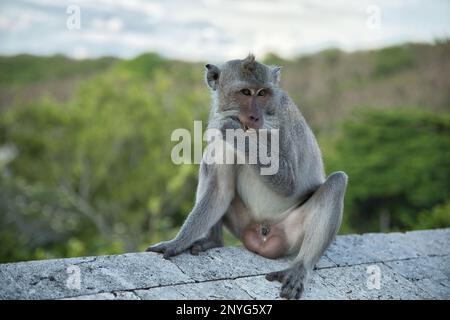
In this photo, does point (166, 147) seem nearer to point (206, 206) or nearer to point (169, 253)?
point (206, 206)

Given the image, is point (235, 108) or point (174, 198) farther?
point (174, 198)

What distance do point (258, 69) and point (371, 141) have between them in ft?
39.3

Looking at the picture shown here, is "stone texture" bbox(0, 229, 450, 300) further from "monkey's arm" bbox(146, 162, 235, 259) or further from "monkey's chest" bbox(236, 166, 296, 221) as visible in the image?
"monkey's chest" bbox(236, 166, 296, 221)

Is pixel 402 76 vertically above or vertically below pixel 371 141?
above

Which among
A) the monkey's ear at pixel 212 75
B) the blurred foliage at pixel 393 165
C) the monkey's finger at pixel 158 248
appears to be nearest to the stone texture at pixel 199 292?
the monkey's finger at pixel 158 248

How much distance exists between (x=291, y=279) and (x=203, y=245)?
1.04 m

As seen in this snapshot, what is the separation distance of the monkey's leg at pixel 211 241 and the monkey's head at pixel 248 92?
1291mm

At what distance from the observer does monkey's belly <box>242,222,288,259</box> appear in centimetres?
534

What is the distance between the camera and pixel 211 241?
218 inches

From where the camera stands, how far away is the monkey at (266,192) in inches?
190

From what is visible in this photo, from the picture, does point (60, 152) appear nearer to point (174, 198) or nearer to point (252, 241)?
point (174, 198)

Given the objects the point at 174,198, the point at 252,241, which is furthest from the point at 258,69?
the point at 174,198

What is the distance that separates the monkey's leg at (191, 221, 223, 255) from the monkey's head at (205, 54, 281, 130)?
50.8 inches

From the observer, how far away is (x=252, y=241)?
216 inches
